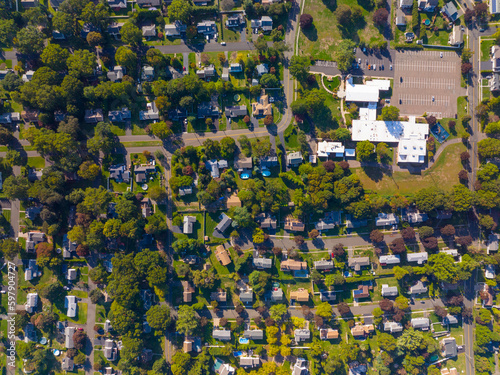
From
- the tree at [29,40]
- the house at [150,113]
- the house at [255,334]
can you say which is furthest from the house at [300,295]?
the tree at [29,40]

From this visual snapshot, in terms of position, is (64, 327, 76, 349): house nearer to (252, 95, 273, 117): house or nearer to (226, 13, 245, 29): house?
(252, 95, 273, 117): house

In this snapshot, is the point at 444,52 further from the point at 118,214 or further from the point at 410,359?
the point at 118,214

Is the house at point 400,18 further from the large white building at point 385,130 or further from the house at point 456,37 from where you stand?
→ the large white building at point 385,130

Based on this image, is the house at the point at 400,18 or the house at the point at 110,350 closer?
the house at the point at 110,350

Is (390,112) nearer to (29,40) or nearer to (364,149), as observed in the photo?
(364,149)

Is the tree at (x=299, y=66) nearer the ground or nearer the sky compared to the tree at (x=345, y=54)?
nearer the ground

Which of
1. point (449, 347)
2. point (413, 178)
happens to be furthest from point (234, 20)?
point (449, 347)

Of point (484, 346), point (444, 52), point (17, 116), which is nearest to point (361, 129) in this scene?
point (444, 52)
